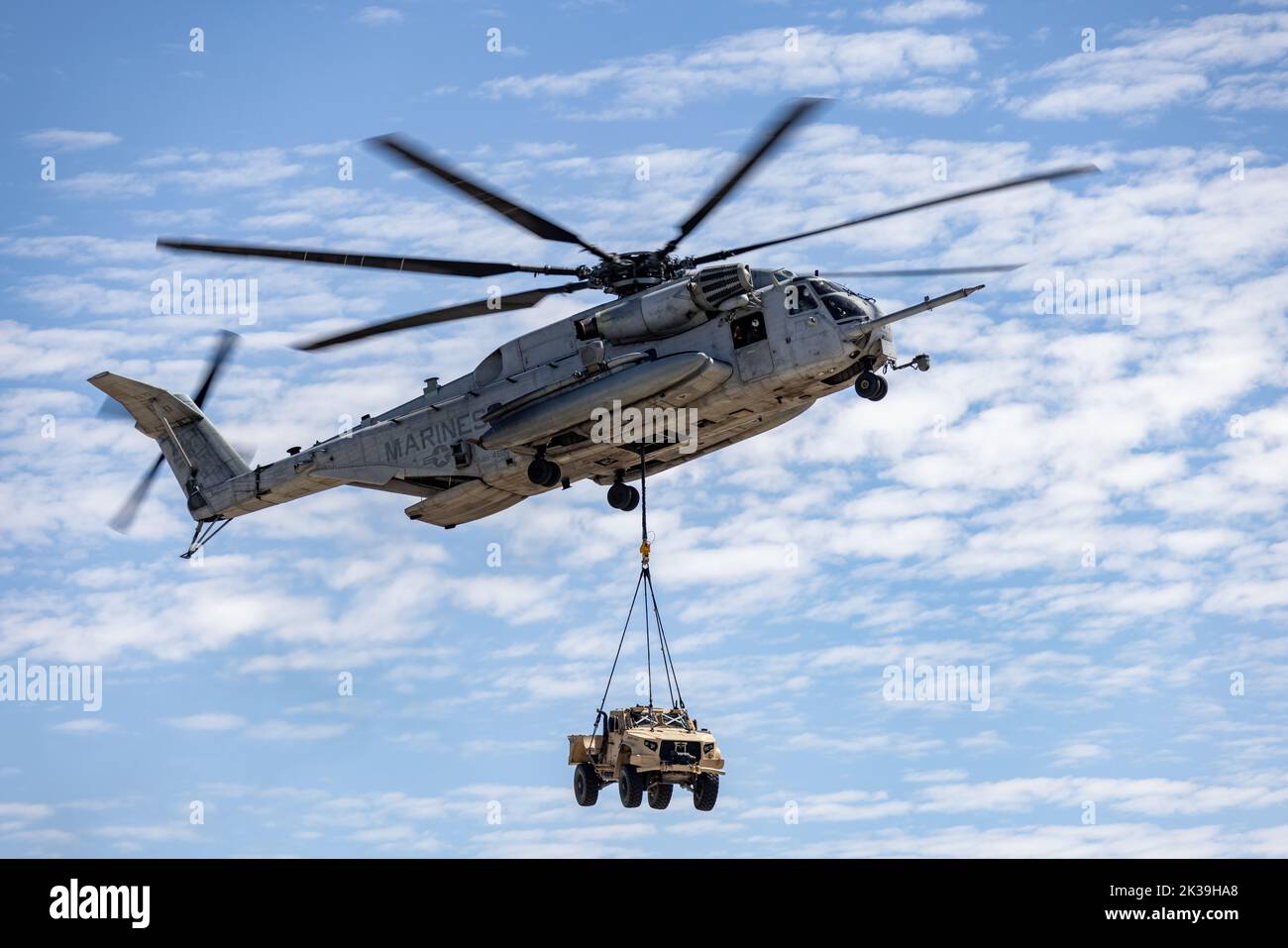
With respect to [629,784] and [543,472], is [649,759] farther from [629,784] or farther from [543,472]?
[543,472]

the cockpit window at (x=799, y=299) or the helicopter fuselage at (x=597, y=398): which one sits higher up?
the cockpit window at (x=799, y=299)

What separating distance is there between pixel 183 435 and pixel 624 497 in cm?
1171

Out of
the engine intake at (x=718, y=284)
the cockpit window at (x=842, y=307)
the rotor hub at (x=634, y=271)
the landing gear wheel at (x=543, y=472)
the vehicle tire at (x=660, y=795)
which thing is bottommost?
the vehicle tire at (x=660, y=795)

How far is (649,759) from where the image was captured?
121ft

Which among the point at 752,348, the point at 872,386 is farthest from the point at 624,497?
the point at 872,386

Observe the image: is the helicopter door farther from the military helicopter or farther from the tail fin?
the tail fin

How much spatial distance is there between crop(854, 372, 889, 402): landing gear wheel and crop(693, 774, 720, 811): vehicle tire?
7984mm

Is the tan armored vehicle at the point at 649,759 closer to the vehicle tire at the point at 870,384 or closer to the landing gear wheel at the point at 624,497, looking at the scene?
the landing gear wheel at the point at 624,497

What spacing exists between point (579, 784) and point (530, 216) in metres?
11.2

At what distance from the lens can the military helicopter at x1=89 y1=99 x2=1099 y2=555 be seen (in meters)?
37.8

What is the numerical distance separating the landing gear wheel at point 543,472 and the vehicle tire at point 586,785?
6.02 meters

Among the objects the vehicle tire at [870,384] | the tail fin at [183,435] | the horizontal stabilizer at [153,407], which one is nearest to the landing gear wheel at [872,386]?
the vehicle tire at [870,384]

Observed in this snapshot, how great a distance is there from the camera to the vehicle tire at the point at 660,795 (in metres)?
37.6
